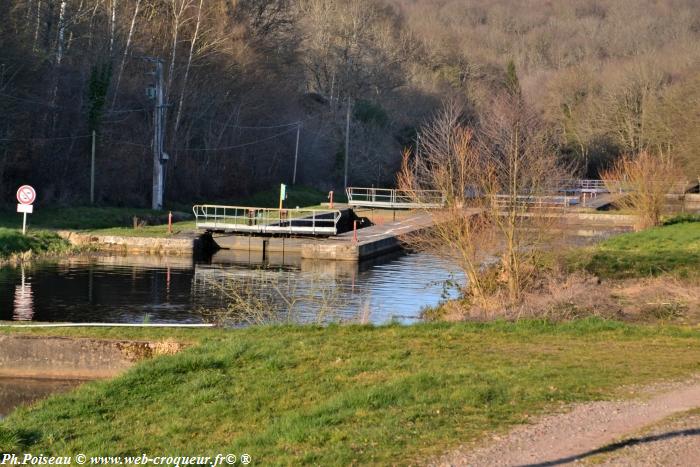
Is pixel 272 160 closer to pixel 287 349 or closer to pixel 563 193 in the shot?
pixel 563 193

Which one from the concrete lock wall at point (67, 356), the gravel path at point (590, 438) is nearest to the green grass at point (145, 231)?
the concrete lock wall at point (67, 356)

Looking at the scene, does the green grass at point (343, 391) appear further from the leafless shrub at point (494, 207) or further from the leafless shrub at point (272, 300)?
the leafless shrub at point (494, 207)

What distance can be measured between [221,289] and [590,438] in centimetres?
1551

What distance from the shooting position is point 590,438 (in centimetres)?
838

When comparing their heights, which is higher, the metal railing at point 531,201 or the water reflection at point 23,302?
the metal railing at point 531,201

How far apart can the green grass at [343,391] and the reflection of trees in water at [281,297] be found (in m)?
4.11

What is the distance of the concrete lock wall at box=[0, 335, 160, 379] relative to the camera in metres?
13.7

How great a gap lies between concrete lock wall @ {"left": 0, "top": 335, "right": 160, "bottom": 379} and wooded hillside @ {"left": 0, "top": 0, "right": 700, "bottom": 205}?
18.7m

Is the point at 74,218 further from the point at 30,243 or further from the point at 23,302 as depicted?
the point at 23,302

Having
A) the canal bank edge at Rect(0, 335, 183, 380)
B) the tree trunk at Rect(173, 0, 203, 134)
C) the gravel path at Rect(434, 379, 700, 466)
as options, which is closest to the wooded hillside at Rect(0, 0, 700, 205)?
the tree trunk at Rect(173, 0, 203, 134)

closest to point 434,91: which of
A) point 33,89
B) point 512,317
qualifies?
point 33,89

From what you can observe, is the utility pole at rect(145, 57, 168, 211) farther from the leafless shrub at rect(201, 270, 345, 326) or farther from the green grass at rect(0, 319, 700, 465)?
the green grass at rect(0, 319, 700, 465)

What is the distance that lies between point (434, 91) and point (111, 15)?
48.6m

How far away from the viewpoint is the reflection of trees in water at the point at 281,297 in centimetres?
1886
